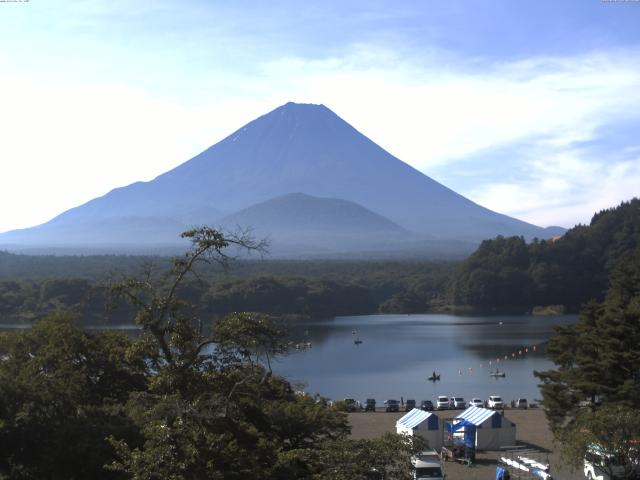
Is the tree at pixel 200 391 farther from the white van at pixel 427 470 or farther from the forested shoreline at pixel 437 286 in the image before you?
the forested shoreline at pixel 437 286

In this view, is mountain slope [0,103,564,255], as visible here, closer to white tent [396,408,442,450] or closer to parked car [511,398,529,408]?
parked car [511,398,529,408]

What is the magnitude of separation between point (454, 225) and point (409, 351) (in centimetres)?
13326

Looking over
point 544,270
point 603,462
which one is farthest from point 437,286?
point 603,462

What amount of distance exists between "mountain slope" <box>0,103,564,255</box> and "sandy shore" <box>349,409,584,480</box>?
14464 cm

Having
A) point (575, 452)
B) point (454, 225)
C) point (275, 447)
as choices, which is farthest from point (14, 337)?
point (454, 225)

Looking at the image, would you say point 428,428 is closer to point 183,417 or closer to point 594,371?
point 594,371

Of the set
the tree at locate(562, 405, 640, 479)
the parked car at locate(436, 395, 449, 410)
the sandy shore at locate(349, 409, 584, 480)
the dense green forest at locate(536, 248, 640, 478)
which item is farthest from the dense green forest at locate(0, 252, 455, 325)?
the tree at locate(562, 405, 640, 479)

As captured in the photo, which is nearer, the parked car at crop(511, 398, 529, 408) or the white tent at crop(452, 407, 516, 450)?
the white tent at crop(452, 407, 516, 450)

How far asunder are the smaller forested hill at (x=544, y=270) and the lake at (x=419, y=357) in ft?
20.6

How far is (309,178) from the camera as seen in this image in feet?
564

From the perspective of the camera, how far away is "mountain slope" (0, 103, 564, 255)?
6576 inches

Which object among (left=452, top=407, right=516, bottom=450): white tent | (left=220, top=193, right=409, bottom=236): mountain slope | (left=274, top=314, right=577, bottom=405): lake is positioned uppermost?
(left=220, top=193, right=409, bottom=236): mountain slope

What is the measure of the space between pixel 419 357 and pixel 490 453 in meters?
17.5

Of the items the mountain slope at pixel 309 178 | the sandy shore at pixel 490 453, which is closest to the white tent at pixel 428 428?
the sandy shore at pixel 490 453
